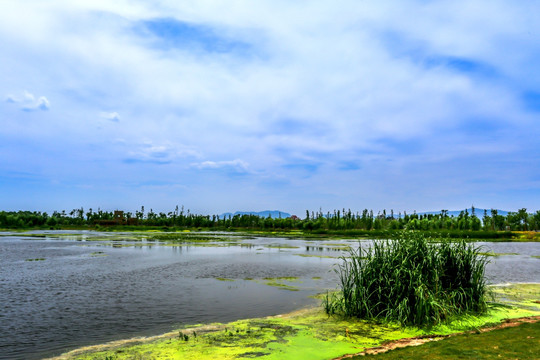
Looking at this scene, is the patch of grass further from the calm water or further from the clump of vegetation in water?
the calm water

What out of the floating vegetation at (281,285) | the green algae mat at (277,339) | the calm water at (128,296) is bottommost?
the floating vegetation at (281,285)

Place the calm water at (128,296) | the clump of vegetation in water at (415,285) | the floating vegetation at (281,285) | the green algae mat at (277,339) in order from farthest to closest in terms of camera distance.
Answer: the floating vegetation at (281,285), the calm water at (128,296), the clump of vegetation in water at (415,285), the green algae mat at (277,339)

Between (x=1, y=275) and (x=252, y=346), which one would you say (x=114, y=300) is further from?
(x=1, y=275)

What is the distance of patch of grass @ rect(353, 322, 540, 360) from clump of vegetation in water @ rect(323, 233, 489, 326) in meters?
2.53

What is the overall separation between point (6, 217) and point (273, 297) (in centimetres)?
18364

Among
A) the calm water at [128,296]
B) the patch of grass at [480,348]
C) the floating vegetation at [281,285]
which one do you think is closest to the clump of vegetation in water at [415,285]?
the calm water at [128,296]

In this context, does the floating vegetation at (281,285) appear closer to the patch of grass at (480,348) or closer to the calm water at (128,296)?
the calm water at (128,296)

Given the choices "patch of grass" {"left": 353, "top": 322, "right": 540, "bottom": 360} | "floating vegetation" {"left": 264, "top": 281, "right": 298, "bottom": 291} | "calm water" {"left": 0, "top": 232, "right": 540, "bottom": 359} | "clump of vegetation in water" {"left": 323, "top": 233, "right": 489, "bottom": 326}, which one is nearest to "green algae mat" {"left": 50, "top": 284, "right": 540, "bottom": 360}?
"clump of vegetation in water" {"left": 323, "top": 233, "right": 489, "bottom": 326}

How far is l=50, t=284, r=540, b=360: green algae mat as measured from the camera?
39.6 ft

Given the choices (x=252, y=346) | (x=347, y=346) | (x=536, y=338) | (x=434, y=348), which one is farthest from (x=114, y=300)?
(x=536, y=338)

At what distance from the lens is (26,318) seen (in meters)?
17.6

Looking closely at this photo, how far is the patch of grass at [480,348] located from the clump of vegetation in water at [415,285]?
2.53 m

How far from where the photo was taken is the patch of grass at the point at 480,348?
10.1 metres

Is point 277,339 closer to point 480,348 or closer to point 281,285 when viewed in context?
point 480,348
